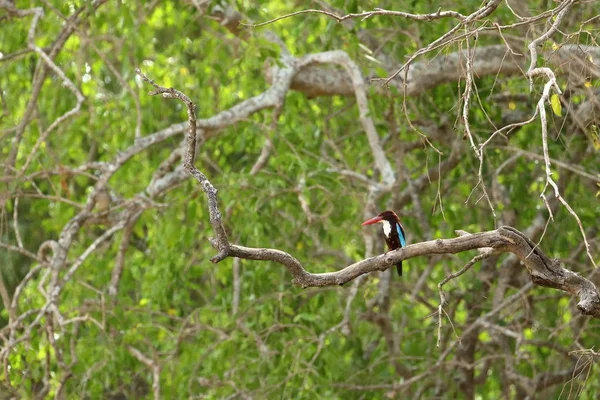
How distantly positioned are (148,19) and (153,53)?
0.49m

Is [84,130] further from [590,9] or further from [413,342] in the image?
[590,9]

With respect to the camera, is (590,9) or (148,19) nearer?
(590,9)

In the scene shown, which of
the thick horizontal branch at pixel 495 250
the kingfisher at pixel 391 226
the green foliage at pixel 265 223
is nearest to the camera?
the thick horizontal branch at pixel 495 250

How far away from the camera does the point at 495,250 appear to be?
315cm

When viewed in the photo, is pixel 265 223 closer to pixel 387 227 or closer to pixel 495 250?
pixel 387 227

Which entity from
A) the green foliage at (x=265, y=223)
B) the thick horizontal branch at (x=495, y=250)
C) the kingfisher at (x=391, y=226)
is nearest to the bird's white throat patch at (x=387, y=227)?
the kingfisher at (x=391, y=226)

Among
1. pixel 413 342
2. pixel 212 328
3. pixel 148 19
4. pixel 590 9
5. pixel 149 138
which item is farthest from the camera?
pixel 148 19

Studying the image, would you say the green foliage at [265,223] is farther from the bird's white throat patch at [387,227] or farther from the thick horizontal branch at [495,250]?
the thick horizontal branch at [495,250]

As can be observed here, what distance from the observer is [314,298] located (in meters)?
5.74

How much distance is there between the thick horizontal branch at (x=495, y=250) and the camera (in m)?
3.03

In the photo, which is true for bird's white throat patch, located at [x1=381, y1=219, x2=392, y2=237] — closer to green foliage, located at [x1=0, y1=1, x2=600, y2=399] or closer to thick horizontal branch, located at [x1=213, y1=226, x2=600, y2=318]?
green foliage, located at [x1=0, y1=1, x2=600, y2=399]

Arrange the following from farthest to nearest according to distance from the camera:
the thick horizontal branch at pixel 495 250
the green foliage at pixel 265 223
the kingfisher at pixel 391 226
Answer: the green foliage at pixel 265 223, the kingfisher at pixel 391 226, the thick horizontal branch at pixel 495 250

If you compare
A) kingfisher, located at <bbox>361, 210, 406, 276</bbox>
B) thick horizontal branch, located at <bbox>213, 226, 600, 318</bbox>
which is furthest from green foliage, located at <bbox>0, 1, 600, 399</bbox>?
thick horizontal branch, located at <bbox>213, 226, 600, 318</bbox>

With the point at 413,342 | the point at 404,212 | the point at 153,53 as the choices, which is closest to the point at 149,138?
the point at 404,212
